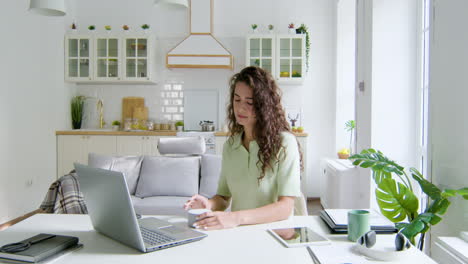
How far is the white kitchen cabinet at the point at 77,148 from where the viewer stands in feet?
19.5

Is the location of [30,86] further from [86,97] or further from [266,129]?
[266,129]

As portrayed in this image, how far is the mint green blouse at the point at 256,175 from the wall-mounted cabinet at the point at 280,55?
4.27m

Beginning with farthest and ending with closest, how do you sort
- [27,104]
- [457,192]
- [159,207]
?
[27,104] < [159,207] < [457,192]

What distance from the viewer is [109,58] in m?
6.16

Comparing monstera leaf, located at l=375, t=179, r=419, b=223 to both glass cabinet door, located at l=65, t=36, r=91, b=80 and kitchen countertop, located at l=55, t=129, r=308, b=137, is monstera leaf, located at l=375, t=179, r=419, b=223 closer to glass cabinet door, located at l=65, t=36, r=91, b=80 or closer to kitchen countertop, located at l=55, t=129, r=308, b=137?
kitchen countertop, located at l=55, t=129, r=308, b=137

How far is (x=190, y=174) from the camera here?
3.88 m

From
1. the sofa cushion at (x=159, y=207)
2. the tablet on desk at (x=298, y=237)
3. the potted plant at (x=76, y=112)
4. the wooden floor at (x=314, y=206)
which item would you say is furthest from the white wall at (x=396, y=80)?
the potted plant at (x=76, y=112)

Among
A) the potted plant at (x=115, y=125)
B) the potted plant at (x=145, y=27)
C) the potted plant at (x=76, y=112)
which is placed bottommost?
the potted plant at (x=115, y=125)

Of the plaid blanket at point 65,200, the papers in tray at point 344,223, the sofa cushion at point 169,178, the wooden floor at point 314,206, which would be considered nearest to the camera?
the papers in tray at point 344,223

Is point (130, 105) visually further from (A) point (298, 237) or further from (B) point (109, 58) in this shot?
(A) point (298, 237)

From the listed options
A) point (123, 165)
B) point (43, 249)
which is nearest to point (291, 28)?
point (123, 165)

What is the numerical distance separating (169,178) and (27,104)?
2.43 meters

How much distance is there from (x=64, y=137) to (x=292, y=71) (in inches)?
132

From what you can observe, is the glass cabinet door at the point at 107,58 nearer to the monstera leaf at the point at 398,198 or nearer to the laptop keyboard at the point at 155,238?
the monstera leaf at the point at 398,198
